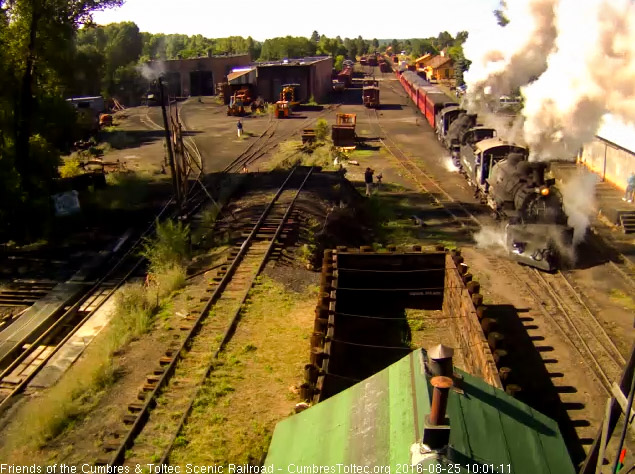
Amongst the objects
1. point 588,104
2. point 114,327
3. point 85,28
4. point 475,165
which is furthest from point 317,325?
point 85,28

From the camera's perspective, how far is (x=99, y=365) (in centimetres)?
1078

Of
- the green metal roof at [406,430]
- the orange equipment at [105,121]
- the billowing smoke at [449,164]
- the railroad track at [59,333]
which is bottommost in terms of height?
the railroad track at [59,333]

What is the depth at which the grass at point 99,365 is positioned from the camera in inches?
356

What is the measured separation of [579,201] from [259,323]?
15148 mm

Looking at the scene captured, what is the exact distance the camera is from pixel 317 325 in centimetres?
1013

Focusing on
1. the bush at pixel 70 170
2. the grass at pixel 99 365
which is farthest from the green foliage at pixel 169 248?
the bush at pixel 70 170

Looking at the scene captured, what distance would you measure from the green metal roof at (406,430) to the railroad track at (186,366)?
3.93m

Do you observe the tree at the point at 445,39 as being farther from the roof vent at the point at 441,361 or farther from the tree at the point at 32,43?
the roof vent at the point at 441,361

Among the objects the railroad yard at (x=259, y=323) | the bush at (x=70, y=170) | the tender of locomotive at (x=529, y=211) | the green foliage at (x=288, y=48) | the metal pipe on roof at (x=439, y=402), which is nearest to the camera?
the metal pipe on roof at (x=439, y=402)

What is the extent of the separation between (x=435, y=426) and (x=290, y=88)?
164 ft

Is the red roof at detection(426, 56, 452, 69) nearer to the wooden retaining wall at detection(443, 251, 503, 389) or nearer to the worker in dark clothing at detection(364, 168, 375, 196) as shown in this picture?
the worker in dark clothing at detection(364, 168, 375, 196)

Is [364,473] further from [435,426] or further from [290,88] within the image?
[290,88]

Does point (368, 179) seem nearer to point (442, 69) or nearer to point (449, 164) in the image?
point (449, 164)

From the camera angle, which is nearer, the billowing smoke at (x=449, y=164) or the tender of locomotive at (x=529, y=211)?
the tender of locomotive at (x=529, y=211)
